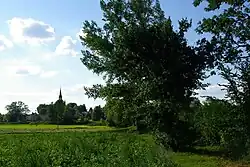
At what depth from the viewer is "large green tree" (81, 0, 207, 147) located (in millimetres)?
28797

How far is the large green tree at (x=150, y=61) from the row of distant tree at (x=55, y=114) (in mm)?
72568

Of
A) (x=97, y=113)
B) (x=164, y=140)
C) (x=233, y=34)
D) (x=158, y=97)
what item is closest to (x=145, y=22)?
(x=158, y=97)

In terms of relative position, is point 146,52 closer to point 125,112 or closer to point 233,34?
point 125,112

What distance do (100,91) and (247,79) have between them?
47.3ft

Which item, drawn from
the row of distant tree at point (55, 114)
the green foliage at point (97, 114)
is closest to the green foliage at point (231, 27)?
the row of distant tree at point (55, 114)

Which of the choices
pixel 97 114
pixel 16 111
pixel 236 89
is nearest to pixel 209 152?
pixel 236 89

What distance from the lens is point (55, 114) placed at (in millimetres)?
115438

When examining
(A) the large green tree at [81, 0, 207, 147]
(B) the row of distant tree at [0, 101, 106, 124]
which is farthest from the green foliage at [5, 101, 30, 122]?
(A) the large green tree at [81, 0, 207, 147]

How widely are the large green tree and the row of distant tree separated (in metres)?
72.6

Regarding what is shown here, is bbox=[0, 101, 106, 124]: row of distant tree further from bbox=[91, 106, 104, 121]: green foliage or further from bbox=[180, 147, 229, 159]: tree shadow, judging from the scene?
bbox=[180, 147, 229, 159]: tree shadow

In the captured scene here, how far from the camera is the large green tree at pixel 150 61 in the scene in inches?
1134

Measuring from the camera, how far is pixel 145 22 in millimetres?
30453

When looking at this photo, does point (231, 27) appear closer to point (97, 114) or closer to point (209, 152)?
point (209, 152)

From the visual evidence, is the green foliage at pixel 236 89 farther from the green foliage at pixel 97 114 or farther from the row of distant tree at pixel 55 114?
the green foliage at pixel 97 114
